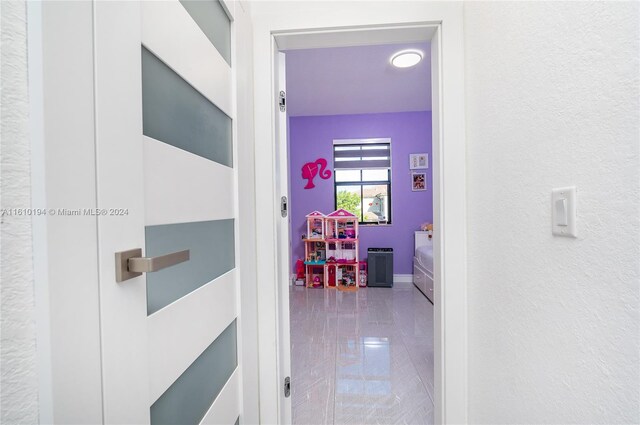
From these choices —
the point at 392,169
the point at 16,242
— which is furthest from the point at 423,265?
the point at 16,242

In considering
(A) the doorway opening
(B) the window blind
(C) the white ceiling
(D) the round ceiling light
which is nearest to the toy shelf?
(A) the doorway opening

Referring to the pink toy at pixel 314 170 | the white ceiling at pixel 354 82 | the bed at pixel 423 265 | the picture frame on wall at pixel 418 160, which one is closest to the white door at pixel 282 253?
the white ceiling at pixel 354 82

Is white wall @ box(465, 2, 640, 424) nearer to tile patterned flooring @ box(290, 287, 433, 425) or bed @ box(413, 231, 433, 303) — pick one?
tile patterned flooring @ box(290, 287, 433, 425)

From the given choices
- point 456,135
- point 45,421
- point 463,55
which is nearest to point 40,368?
point 45,421

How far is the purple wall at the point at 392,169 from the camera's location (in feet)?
14.1

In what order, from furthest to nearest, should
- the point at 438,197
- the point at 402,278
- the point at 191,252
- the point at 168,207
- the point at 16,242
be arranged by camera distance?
the point at 402,278, the point at 438,197, the point at 191,252, the point at 168,207, the point at 16,242

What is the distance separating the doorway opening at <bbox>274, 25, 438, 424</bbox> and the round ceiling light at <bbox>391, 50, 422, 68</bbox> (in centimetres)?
3

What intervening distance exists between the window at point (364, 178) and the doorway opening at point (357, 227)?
0.05ft

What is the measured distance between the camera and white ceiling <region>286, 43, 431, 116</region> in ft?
8.80

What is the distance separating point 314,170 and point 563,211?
3.91 m

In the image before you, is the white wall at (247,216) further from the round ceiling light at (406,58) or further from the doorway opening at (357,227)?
the round ceiling light at (406,58)

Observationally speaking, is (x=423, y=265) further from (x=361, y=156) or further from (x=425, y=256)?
(x=361, y=156)

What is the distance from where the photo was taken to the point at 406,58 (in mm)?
2715

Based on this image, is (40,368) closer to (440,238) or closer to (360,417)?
(440,238)
